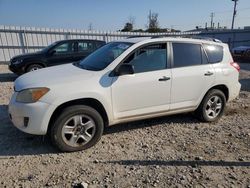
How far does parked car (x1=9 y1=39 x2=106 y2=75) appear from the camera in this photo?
915cm

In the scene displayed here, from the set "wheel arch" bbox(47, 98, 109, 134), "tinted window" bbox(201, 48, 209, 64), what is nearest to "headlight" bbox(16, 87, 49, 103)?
"wheel arch" bbox(47, 98, 109, 134)

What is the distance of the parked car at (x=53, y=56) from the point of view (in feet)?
30.0

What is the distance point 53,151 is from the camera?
3.80 metres

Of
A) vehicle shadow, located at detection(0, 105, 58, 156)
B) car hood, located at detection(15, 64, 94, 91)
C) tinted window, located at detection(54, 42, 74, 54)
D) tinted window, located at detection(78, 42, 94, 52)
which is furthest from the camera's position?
tinted window, located at detection(78, 42, 94, 52)

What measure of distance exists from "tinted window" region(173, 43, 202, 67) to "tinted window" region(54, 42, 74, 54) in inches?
245

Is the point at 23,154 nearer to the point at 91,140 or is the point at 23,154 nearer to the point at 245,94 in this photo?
the point at 91,140

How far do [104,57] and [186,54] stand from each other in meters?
1.55

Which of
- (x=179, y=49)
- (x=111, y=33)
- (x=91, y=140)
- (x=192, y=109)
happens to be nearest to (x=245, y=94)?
(x=192, y=109)

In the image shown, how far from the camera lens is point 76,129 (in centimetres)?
376

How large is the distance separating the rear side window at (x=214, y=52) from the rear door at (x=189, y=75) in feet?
0.37

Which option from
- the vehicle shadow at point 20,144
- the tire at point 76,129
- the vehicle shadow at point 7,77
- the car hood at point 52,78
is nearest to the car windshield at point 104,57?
the car hood at point 52,78

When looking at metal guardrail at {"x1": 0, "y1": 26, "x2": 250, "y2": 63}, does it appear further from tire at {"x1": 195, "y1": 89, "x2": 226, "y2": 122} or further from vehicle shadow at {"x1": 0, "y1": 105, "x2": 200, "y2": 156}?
tire at {"x1": 195, "y1": 89, "x2": 226, "y2": 122}

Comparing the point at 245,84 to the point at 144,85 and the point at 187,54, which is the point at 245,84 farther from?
the point at 144,85

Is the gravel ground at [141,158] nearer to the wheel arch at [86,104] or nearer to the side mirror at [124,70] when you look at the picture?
the wheel arch at [86,104]
